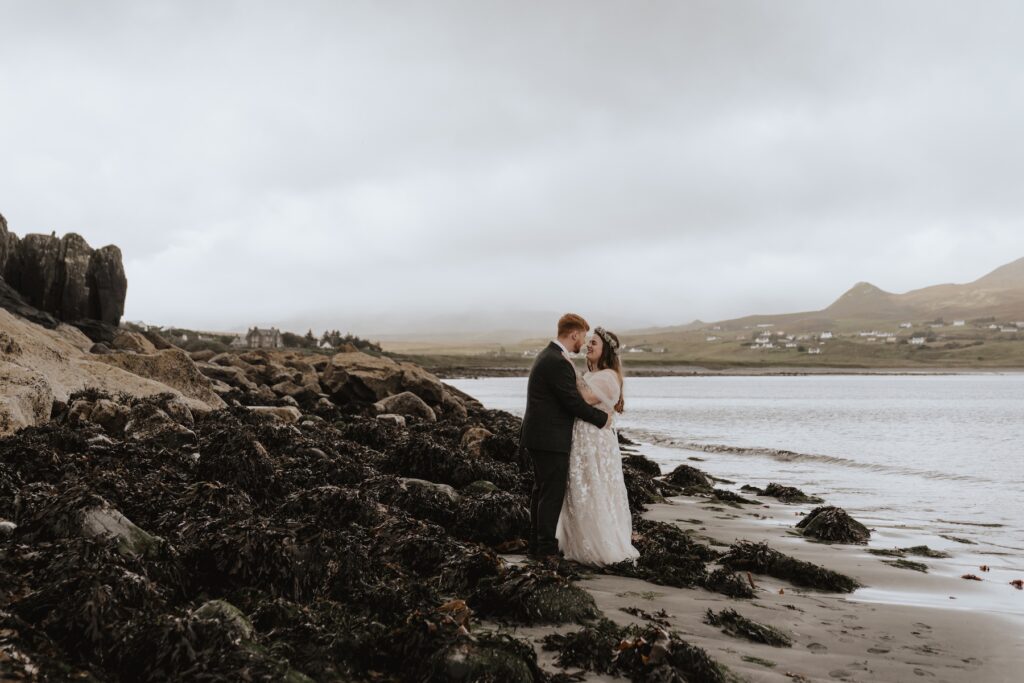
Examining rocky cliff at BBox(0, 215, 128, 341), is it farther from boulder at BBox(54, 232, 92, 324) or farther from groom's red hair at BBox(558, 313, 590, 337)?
groom's red hair at BBox(558, 313, 590, 337)

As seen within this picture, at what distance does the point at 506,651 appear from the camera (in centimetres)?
350

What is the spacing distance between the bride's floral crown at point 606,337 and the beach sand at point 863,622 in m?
2.14

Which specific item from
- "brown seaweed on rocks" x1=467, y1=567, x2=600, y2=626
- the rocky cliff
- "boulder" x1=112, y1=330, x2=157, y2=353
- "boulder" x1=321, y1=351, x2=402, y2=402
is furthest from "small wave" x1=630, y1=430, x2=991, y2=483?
the rocky cliff

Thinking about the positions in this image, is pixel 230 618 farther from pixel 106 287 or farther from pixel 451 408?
pixel 106 287

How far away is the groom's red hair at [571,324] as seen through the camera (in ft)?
21.4

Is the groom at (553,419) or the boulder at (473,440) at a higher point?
the groom at (553,419)

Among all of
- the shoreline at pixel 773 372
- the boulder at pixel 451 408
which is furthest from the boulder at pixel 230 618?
the shoreline at pixel 773 372

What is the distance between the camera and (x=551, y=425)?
6.50 metres

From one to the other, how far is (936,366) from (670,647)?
416 feet

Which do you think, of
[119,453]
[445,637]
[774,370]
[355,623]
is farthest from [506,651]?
[774,370]

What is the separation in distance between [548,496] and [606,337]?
1.62 metres

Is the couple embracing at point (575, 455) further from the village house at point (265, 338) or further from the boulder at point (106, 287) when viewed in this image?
the village house at point (265, 338)

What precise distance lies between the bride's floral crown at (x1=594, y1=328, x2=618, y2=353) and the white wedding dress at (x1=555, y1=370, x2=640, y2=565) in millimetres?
262

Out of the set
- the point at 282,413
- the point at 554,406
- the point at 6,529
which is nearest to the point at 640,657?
the point at 554,406
